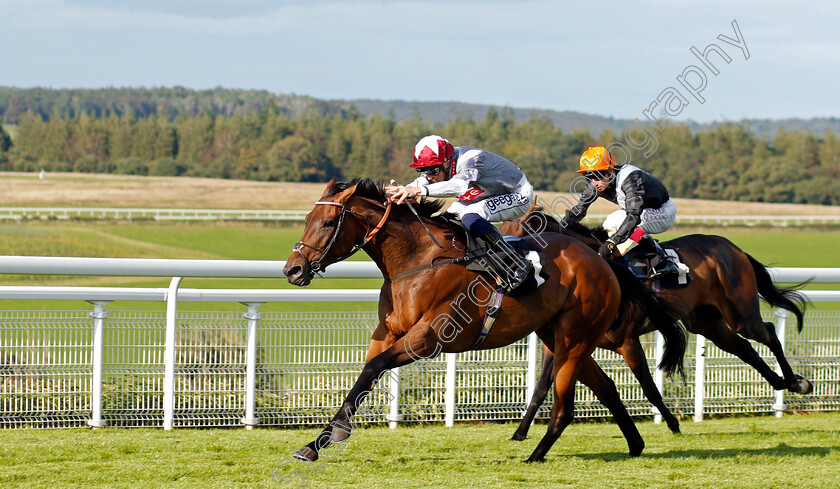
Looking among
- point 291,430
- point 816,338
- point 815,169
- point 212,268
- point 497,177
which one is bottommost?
point 291,430

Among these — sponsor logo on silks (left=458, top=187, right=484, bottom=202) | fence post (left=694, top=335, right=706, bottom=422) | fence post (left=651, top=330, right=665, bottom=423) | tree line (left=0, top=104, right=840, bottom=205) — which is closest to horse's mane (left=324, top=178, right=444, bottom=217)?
sponsor logo on silks (left=458, top=187, right=484, bottom=202)

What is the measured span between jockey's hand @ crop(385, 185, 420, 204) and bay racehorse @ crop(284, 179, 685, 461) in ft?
0.16

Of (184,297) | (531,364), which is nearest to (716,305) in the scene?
(531,364)

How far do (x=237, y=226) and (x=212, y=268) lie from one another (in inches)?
1245

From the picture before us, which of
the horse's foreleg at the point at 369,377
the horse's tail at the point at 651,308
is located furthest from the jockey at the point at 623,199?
the horse's foreleg at the point at 369,377

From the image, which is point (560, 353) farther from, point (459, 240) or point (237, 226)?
point (237, 226)

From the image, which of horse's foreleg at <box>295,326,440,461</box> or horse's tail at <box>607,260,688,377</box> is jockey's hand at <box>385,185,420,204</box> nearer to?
horse's foreleg at <box>295,326,440,461</box>

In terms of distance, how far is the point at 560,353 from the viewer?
472 centimetres

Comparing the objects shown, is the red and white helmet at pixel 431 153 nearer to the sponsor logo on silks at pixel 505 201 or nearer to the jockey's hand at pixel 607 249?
the sponsor logo on silks at pixel 505 201

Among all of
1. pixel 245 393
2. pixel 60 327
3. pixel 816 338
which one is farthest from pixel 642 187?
pixel 60 327

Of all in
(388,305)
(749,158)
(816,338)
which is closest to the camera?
(388,305)

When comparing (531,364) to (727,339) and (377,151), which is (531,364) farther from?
(377,151)

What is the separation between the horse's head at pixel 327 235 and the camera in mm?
4070

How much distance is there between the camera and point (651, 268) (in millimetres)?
5637
